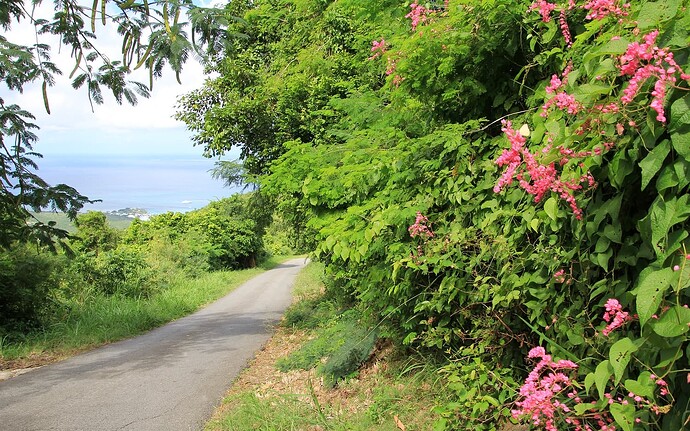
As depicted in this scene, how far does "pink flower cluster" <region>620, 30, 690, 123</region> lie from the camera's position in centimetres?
156

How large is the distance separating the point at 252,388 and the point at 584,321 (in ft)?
18.6

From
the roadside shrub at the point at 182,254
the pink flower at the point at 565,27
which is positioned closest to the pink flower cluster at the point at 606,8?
the pink flower at the point at 565,27

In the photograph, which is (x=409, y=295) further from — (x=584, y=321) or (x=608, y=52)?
(x=608, y=52)

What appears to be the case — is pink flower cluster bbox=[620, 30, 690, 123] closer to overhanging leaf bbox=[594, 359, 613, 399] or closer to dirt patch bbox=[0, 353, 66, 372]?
overhanging leaf bbox=[594, 359, 613, 399]

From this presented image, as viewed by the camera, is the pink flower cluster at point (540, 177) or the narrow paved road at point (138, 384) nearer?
the pink flower cluster at point (540, 177)

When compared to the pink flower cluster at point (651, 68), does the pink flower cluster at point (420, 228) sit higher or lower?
lower

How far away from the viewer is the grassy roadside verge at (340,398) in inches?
178

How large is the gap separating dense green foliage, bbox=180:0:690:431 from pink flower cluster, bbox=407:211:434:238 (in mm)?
25

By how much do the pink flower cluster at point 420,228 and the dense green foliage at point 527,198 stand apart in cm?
2

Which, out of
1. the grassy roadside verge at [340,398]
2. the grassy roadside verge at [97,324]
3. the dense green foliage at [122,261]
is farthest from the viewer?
the dense green foliage at [122,261]

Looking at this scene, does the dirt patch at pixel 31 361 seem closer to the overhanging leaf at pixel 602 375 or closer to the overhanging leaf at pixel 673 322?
the overhanging leaf at pixel 602 375

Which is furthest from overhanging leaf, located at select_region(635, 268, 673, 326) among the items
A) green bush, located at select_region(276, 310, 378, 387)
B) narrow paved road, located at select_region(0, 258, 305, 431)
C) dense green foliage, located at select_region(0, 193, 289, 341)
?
dense green foliage, located at select_region(0, 193, 289, 341)

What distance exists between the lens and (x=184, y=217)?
Result: 3712cm

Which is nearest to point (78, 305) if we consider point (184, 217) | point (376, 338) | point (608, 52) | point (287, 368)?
point (287, 368)
